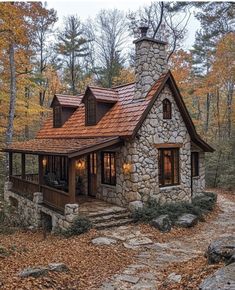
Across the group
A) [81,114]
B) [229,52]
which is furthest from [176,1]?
[81,114]

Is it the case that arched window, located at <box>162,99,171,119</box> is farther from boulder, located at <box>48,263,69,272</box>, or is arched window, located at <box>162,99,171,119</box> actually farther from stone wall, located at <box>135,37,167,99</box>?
boulder, located at <box>48,263,69,272</box>

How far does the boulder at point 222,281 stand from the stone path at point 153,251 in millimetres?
1692

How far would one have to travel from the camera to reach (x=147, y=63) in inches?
464

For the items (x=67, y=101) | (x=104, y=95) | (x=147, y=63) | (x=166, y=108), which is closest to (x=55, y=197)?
(x=104, y=95)

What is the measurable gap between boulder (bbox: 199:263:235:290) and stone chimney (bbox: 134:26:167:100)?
8.34 metres

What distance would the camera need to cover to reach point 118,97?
13.7 meters

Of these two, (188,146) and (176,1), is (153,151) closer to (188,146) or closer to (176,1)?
(188,146)

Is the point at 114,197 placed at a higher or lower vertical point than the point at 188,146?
lower

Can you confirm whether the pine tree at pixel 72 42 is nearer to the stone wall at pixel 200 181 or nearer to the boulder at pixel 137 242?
the stone wall at pixel 200 181

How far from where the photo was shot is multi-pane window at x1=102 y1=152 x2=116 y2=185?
40.2 ft

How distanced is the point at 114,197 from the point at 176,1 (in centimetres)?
1155

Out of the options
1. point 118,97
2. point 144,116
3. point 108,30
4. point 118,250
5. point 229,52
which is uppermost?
point 108,30

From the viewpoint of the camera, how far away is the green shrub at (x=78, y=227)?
9.45 metres

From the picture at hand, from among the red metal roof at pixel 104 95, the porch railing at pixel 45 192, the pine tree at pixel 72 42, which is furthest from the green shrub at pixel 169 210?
the pine tree at pixel 72 42
